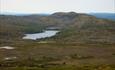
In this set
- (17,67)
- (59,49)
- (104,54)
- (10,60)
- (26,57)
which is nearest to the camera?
(17,67)

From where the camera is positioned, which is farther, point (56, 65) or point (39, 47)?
point (39, 47)

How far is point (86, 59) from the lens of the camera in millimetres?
115438

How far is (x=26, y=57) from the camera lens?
11869 cm

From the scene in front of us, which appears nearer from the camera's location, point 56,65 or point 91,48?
point 56,65

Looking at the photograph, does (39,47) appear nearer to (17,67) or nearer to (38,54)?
(38,54)

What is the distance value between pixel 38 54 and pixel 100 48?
1216 inches

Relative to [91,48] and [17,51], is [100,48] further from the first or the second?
[17,51]

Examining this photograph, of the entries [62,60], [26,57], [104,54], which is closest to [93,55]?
[104,54]

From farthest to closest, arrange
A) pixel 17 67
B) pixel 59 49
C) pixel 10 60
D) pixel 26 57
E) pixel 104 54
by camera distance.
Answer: pixel 59 49 → pixel 104 54 → pixel 26 57 → pixel 10 60 → pixel 17 67

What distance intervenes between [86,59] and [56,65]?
54.0ft

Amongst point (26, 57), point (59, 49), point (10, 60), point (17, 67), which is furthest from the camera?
point (59, 49)

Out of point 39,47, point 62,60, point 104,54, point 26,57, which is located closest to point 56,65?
point 62,60

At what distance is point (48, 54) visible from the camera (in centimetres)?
12625

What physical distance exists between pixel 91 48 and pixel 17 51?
103ft
